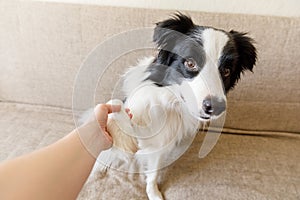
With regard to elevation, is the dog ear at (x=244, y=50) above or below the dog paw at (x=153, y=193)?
above

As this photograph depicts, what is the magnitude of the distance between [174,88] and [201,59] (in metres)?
0.16

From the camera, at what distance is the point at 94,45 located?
1.29m

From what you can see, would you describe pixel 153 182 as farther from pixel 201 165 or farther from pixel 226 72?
pixel 226 72

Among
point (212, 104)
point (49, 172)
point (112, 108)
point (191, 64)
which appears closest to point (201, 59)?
point (191, 64)

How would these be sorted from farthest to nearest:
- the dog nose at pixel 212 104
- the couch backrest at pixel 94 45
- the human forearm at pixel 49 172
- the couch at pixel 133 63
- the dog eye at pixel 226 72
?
the couch backrest at pixel 94 45, the couch at pixel 133 63, the dog eye at pixel 226 72, the dog nose at pixel 212 104, the human forearm at pixel 49 172

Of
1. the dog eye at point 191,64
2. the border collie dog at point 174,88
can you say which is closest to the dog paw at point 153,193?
the border collie dog at point 174,88

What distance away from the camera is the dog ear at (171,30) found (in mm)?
996

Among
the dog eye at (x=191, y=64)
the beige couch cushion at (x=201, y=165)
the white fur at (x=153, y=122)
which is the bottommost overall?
the beige couch cushion at (x=201, y=165)

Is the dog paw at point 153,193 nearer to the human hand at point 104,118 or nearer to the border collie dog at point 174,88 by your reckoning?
the border collie dog at point 174,88

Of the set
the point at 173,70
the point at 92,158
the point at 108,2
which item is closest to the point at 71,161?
the point at 92,158

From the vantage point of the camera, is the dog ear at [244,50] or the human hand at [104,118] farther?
the dog ear at [244,50]

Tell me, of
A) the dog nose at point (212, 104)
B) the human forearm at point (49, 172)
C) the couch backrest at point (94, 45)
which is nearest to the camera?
the human forearm at point (49, 172)

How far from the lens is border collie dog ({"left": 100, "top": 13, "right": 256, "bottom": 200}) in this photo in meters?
0.91

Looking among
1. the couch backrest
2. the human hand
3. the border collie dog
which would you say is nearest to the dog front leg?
the border collie dog
